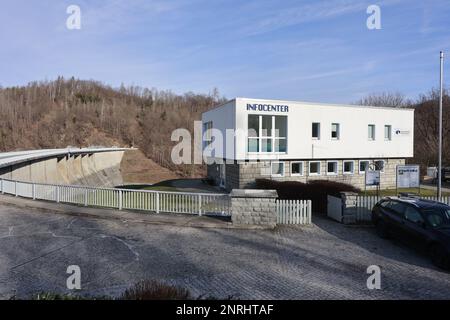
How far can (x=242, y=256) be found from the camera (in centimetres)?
827

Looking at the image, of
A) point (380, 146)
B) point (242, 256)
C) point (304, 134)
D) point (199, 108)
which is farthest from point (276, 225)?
point (199, 108)

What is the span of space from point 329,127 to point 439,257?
15.5 m

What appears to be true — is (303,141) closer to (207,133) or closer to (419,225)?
(207,133)

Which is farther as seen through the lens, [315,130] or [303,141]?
[315,130]

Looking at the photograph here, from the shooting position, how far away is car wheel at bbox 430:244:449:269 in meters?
7.84

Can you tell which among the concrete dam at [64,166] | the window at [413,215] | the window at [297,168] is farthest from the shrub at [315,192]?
the concrete dam at [64,166]

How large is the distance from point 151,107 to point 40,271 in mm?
106492

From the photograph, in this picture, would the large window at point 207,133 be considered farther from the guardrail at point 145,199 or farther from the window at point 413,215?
the window at point 413,215

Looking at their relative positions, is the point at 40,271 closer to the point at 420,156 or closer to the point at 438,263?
the point at 438,263

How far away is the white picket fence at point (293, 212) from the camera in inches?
459

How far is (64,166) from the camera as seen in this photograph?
35188mm

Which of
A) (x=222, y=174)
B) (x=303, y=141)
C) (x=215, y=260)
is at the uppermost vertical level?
(x=303, y=141)

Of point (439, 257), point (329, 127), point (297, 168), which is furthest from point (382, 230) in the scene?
point (329, 127)
